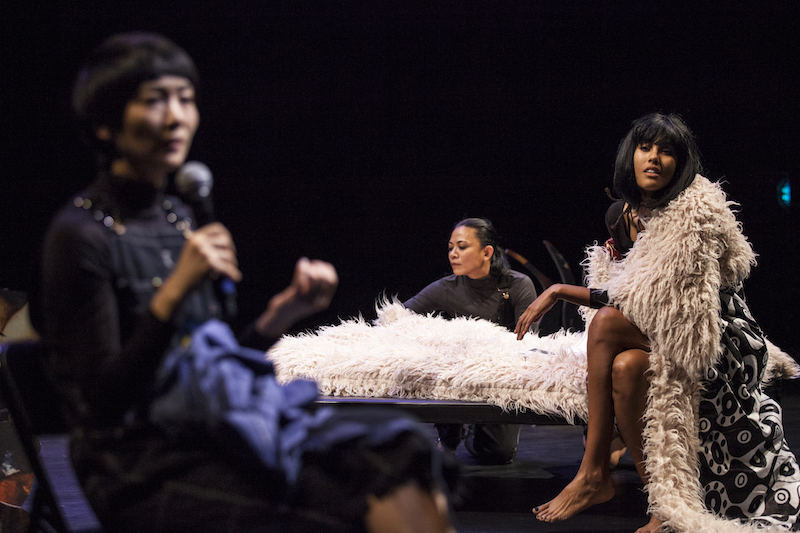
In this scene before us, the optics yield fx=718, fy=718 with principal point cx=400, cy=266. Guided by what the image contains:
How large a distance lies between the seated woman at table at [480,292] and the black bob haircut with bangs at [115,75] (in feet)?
7.53

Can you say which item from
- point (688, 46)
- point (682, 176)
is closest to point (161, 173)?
point (682, 176)

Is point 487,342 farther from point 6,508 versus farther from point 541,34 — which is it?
point 541,34

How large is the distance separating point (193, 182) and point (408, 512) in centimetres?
48

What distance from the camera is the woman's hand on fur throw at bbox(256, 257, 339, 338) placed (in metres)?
0.89

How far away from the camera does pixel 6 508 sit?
1.80m

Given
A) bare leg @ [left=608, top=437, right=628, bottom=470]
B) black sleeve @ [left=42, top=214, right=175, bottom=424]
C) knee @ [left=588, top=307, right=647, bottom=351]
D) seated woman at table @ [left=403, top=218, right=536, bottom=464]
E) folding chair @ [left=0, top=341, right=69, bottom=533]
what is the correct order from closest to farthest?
1. black sleeve @ [left=42, top=214, right=175, bottom=424]
2. folding chair @ [left=0, top=341, right=69, bottom=533]
3. knee @ [left=588, top=307, right=647, bottom=351]
4. bare leg @ [left=608, top=437, right=628, bottom=470]
5. seated woman at table @ [left=403, top=218, right=536, bottom=464]

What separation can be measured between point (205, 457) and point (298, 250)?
3621 mm

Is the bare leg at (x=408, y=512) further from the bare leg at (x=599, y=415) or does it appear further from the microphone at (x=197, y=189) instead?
the bare leg at (x=599, y=415)

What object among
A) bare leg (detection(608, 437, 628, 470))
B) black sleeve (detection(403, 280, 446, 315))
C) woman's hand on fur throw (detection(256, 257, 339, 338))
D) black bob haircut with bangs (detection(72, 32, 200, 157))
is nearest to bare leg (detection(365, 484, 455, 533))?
woman's hand on fur throw (detection(256, 257, 339, 338))

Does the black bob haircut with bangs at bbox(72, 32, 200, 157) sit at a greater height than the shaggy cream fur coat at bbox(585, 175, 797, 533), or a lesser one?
greater

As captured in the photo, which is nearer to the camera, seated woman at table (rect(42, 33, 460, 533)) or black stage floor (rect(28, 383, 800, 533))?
seated woman at table (rect(42, 33, 460, 533))

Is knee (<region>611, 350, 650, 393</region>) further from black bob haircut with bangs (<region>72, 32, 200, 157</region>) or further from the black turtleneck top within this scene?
black bob haircut with bangs (<region>72, 32, 200, 157</region>)

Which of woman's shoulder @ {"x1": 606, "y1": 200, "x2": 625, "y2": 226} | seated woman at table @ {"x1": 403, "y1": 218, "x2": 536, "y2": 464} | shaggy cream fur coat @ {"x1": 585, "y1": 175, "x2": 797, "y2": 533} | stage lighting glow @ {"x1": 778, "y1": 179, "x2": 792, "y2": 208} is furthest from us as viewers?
stage lighting glow @ {"x1": 778, "y1": 179, "x2": 792, "y2": 208}

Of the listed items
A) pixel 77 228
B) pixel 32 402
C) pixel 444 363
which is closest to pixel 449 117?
pixel 444 363
